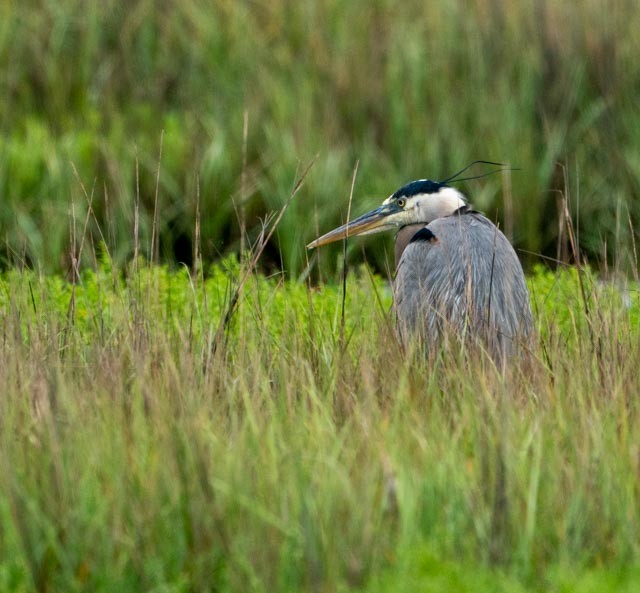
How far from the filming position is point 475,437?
3.06m

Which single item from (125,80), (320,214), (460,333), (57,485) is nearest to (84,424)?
(57,485)

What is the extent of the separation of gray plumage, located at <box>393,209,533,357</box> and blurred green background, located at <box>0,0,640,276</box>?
189cm

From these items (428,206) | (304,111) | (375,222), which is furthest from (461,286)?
(304,111)

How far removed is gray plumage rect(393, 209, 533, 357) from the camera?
13.7 ft

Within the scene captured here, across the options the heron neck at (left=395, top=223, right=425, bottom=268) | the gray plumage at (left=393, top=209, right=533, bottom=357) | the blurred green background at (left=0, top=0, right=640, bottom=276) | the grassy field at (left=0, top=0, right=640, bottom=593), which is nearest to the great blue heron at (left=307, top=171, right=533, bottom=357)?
the gray plumage at (left=393, top=209, right=533, bottom=357)

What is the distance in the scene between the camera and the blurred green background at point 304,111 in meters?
7.11

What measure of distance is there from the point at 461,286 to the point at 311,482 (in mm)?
1736

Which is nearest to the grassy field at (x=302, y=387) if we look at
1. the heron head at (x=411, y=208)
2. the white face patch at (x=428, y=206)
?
the heron head at (x=411, y=208)

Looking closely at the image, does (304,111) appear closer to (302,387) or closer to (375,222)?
(375,222)

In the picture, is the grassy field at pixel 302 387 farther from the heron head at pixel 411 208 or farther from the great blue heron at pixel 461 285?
the heron head at pixel 411 208

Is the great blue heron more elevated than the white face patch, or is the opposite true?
the white face patch

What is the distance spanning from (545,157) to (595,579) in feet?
17.4

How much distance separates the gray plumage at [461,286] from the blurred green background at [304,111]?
6.20 feet

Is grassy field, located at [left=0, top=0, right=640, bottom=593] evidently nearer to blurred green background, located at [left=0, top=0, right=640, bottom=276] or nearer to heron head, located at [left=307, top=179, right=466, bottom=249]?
blurred green background, located at [left=0, top=0, right=640, bottom=276]
